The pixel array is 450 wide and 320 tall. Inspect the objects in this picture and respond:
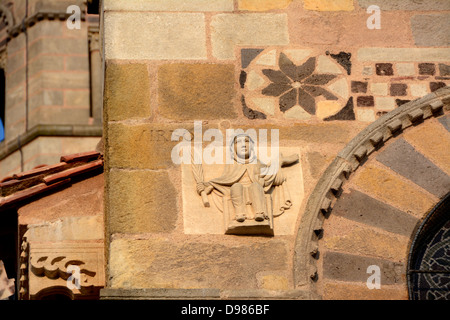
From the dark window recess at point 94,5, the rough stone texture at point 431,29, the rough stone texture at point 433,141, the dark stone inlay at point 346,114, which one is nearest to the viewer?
the rough stone texture at point 433,141

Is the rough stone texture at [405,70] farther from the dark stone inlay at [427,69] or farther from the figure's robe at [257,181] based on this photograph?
the figure's robe at [257,181]

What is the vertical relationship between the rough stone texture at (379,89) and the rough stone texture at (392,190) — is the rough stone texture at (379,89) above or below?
above

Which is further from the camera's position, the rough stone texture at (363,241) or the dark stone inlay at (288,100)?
the dark stone inlay at (288,100)

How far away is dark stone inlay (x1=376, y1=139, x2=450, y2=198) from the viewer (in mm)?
8781

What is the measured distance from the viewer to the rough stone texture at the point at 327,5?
9.40 metres

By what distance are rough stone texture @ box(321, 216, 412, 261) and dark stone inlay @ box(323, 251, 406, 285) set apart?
0.03 m

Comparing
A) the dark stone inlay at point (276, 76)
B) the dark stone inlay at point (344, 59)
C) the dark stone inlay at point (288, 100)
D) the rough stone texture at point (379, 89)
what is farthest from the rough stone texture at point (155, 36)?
the rough stone texture at point (379, 89)

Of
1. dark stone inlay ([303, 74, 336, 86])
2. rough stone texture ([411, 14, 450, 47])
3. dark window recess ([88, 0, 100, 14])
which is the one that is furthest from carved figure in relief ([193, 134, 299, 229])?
dark window recess ([88, 0, 100, 14])

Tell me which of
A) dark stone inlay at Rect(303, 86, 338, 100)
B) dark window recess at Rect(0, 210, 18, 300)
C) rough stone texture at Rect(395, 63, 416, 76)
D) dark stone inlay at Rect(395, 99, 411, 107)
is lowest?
dark window recess at Rect(0, 210, 18, 300)

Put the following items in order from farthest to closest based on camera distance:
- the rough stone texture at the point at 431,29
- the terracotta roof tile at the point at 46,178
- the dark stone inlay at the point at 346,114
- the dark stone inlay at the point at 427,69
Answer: the terracotta roof tile at the point at 46,178
the rough stone texture at the point at 431,29
the dark stone inlay at the point at 427,69
the dark stone inlay at the point at 346,114

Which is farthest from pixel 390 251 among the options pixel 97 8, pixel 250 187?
pixel 97 8

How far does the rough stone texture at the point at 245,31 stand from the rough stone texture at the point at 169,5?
0.08 m

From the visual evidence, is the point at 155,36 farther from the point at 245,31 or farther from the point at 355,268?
the point at 355,268

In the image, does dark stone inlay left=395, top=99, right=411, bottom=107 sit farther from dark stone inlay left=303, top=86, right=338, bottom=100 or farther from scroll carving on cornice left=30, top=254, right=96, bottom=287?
scroll carving on cornice left=30, top=254, right=96, bottom=287
